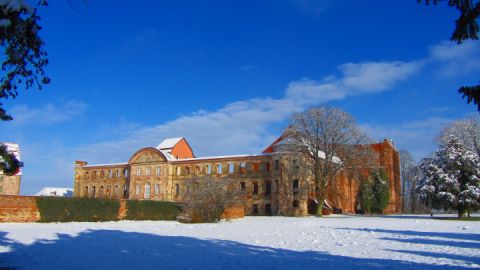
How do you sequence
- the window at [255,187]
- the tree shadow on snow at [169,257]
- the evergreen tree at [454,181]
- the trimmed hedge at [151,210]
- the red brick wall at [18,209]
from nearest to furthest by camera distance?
the tree shadow on snow at [169,257] < the red brick wall at [18,209] < the trimmed hedge at [151,210] < the evergreen tree at [454,181] < the window at [255,187]

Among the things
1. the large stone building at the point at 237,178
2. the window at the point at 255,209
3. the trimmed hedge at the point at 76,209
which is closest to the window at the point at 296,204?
the large stone building at the point at 237,178

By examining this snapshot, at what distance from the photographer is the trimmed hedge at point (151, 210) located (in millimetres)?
30188

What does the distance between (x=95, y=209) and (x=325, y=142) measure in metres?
22.3

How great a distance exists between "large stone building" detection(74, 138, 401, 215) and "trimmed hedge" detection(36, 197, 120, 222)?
11.5m

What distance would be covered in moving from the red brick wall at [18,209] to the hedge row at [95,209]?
344 millimetres

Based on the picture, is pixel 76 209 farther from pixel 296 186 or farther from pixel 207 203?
pixel 296 186

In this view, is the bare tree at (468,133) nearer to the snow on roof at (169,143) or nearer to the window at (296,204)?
the window at (296,204)

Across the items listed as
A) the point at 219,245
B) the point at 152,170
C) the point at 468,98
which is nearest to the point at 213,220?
the point at 219,245

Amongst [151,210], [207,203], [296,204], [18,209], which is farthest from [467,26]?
[296,204]

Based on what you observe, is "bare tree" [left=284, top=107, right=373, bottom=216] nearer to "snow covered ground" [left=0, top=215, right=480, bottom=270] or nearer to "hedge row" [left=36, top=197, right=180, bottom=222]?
"hedge row" [left=36, top=197, right=180, bottom=222]

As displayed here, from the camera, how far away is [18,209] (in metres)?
24.2

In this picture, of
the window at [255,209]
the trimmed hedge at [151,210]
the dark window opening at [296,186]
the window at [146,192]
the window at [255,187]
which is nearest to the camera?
the trimmed hedge at [151,210]

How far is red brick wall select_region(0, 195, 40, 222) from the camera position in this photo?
2352cm

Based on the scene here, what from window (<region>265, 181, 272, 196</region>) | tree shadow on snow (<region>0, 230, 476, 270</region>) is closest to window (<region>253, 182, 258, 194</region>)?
window (<region>265, 181, 272, 196</region>)
